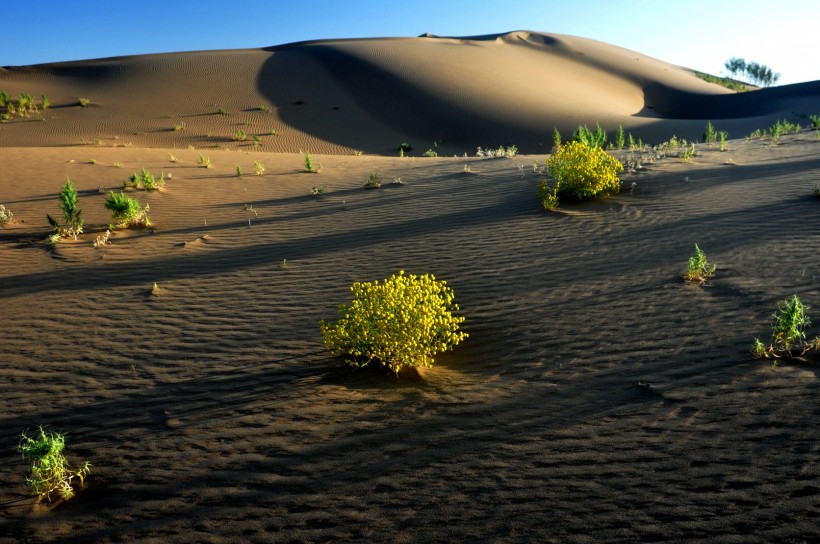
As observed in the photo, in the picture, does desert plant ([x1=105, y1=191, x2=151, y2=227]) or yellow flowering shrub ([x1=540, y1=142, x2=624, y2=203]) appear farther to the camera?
yellow flowering shrub ([x1=540, y1=142, x2=624, y2=203])

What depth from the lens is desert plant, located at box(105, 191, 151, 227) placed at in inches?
357

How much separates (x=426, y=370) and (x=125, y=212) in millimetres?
6596

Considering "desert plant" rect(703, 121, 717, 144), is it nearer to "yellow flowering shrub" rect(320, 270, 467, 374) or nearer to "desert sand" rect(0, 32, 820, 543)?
"desert sand" rect(0, 32, 820, 543)

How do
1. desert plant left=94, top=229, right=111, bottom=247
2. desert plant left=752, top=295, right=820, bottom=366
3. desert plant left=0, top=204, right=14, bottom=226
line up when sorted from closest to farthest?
desert plant left=752, top=295, right=820, bottom=366 < desert plant left=94, top=229, right=111, bottom=247 < desert plant left=0, top=204, right=14, bottom=226

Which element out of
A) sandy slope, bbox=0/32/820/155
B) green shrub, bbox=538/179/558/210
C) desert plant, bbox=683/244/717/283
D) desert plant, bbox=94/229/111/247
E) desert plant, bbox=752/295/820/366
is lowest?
desert plant, bbox=752/295/820/366

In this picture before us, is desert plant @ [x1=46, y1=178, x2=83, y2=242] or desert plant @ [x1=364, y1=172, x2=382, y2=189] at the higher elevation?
desert plant @ [x1=364, y1=172, x2=382, y2=189]

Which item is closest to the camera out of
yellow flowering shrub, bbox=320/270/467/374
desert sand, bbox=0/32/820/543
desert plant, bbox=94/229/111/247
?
desert sand, bbox=0/32/820/543

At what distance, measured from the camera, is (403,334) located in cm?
464

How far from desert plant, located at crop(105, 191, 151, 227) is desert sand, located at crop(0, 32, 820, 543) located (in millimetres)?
394

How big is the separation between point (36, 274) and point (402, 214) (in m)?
5.32

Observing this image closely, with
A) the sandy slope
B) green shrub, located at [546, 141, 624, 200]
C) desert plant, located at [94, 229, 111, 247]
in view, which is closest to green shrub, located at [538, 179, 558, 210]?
green shrub, located at [546, 141, 624, 200]

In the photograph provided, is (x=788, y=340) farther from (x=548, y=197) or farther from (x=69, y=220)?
(x=69, y=220)

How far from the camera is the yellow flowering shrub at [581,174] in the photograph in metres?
9.64

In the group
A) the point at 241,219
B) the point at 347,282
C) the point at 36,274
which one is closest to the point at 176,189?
the point at 241,219
